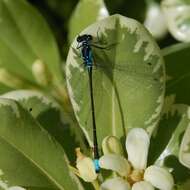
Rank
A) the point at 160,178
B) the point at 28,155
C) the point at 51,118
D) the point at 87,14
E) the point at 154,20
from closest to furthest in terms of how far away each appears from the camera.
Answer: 1. the point at 160,178
2. the point at 28,155
3. the point at 51,118
4. the point at 87,14
5. the point at 154,20

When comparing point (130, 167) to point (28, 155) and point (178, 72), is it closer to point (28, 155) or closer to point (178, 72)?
point (28, 155)

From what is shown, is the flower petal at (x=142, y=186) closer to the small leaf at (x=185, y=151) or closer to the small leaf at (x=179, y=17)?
Result: the small leaf at (x=185, y=151)

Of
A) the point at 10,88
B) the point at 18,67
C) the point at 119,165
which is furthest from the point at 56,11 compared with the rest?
the point at 119,165

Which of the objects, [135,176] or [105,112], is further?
[105,112]

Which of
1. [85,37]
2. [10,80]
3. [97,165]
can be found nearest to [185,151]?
[97,165]

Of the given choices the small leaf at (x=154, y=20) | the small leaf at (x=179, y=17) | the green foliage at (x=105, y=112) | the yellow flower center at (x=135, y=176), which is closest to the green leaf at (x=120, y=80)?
the green foliage at (x=105, y=112)

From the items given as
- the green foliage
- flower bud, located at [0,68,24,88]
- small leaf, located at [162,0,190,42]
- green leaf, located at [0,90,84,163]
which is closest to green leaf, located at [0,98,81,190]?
the green foliage
